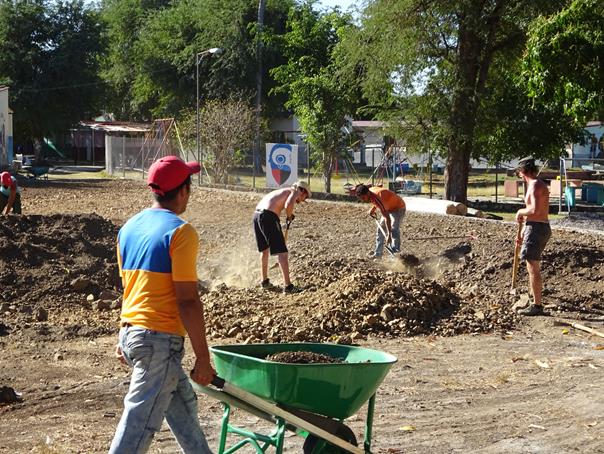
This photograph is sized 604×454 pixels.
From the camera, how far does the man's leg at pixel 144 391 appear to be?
5.01 metres

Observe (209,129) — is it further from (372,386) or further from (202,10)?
(372,386)

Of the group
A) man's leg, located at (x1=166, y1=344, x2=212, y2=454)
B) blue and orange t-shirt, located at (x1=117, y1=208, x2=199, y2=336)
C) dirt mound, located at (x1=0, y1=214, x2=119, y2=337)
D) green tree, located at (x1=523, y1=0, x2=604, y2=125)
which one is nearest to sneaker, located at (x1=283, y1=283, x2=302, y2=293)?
dirt mound, located at (x1=0, y1=214, x2=119, y2=337)

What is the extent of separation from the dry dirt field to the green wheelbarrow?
3.88 ft

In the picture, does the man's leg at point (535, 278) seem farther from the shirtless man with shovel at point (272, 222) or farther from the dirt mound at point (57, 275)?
the dirt mound at point (57, 275)

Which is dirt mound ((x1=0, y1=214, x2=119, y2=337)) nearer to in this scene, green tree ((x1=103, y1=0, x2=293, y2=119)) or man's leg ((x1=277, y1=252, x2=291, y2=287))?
man's leg ((x1=277, y1=252, x2=291, y2=287))

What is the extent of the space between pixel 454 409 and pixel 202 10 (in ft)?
185

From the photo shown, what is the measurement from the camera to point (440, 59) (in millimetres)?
27375

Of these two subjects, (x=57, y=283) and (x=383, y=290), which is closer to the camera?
(x=383, y=290)

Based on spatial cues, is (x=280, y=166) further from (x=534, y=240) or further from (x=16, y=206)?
(x=534, y=240)

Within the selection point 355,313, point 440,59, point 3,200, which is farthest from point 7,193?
point 440,59

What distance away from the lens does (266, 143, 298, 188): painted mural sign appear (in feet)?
112

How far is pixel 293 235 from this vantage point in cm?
1919

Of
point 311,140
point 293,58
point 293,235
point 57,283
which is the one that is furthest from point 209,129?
point 57,283

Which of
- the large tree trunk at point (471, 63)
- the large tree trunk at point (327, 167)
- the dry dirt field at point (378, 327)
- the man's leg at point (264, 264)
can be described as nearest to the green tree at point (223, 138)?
the large tree trunk at point (327, 167)
